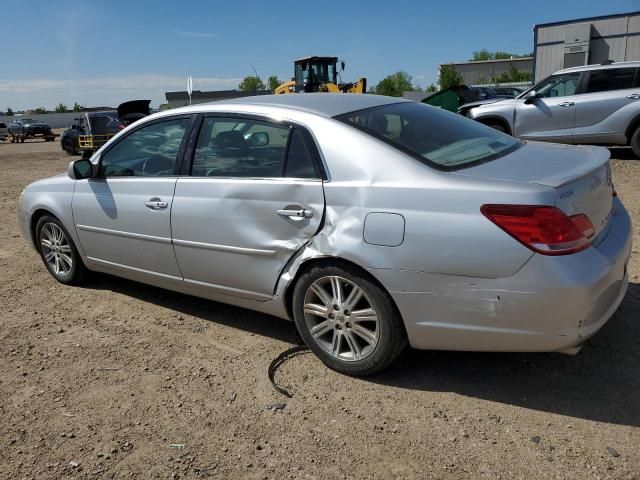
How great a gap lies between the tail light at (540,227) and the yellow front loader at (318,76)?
21018mm

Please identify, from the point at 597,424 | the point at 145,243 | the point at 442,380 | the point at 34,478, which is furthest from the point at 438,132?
the point at 34,478

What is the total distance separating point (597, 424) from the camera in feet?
9.01

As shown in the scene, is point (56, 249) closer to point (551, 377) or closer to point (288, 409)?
point (288, 409)

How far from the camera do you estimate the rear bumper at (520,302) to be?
2611 millimetres

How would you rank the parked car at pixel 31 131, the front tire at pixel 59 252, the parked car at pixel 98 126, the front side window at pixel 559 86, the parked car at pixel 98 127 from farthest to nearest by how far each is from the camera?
the parked car at pixel 31 131, the parked car at pixel 98 127, the parked car at pixel 98 126, the front side window at pixel 559 86, the front tire at pixel 59 252

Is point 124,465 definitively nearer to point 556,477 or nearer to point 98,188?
point 556,477

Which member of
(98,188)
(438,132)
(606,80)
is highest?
(606,80)

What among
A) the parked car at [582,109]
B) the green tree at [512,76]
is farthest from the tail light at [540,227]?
the green tree at [512,76]

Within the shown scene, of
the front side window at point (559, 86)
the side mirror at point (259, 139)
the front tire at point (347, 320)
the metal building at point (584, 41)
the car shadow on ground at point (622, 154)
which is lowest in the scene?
the front tire at point (347, 320)

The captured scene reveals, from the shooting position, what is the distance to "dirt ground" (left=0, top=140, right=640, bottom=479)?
102 inches

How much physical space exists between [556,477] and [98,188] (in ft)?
12.2

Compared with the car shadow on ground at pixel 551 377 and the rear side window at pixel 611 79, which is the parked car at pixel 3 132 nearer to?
the rear side window at pixel 611 79

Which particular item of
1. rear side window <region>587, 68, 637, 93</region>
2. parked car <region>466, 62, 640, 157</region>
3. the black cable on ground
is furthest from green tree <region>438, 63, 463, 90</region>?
the black cable on ground

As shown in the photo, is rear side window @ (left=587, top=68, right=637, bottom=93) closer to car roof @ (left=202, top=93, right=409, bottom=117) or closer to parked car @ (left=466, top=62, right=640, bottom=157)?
parked car @ (left=466, top=62, right=640, bottom=157)
